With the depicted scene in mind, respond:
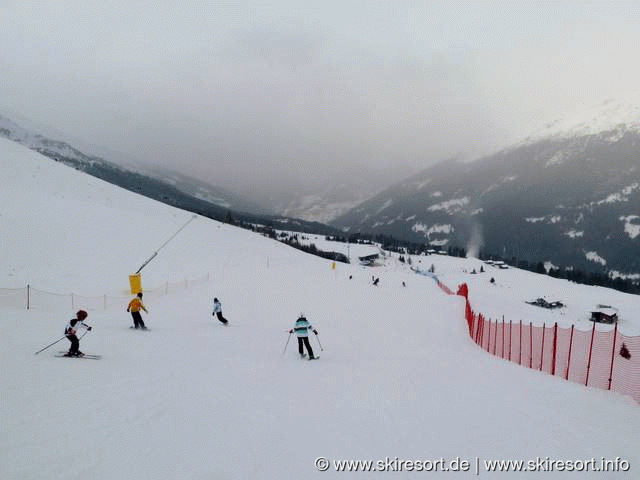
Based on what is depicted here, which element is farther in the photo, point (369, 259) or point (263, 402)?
point (369, 259)

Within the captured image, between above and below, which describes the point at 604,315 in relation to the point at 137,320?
below

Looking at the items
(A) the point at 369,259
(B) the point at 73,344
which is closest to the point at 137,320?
(B) the point at 73,344

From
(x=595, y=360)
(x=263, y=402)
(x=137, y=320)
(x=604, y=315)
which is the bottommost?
(x=604, y=315)

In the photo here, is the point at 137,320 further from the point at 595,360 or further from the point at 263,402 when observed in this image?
the point at 595,360

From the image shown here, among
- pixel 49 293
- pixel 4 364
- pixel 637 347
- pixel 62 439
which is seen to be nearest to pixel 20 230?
pixel 49 293

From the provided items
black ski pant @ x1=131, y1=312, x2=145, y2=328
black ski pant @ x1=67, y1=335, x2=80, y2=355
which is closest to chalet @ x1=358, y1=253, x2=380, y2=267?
black ski pant @ x1=131, y1=312, x2=145, y2=328

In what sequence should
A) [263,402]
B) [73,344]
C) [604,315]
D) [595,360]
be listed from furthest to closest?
[604,315]
[595,360]
[73,344]
[263,402]

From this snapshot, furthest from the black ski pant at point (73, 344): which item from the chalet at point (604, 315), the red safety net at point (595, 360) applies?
the chalet at point (604, 315)

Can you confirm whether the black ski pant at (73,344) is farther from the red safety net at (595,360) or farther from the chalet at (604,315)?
the chalet at (604,315)

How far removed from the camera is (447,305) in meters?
39.4

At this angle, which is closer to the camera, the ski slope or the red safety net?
the ski slope

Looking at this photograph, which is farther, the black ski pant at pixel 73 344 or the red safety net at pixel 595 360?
the black ski pant at pixel 73 344

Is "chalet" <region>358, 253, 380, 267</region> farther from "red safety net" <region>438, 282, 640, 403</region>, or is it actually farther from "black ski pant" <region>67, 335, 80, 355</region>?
"black ski pant" <region>67, 335, 80, 355</region>

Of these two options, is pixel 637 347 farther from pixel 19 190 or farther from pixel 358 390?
pixel 19 190
